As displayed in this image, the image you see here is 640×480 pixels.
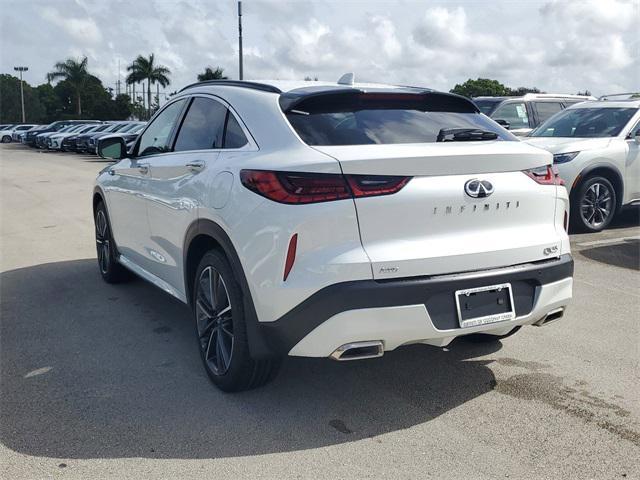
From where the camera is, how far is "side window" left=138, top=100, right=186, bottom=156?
4988 millimetres

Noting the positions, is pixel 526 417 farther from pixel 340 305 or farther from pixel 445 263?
pixel 340 305

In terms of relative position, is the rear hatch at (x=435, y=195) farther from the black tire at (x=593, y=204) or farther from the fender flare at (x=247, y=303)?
the black tire at (x=593, y=204)

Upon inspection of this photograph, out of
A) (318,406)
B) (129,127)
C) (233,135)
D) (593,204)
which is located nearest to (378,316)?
(318,406)

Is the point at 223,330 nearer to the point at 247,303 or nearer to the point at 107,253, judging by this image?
the point at 247,303

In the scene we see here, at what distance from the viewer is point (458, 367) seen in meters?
4.22

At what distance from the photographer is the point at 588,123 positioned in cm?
973

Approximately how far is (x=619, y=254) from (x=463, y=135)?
15.5 ft

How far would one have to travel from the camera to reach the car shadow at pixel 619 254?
7168 millimetres

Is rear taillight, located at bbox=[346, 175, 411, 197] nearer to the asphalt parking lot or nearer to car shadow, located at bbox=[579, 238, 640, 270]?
the asphalt parking lot

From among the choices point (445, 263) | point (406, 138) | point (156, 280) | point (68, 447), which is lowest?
point (68, 447)

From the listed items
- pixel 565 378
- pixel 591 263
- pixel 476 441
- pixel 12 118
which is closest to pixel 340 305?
pixel 476 441

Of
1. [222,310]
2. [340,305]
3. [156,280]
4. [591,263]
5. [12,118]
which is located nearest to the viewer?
[340,305]

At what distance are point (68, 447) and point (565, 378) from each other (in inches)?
110

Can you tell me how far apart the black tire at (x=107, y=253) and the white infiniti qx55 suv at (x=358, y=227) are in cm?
230
